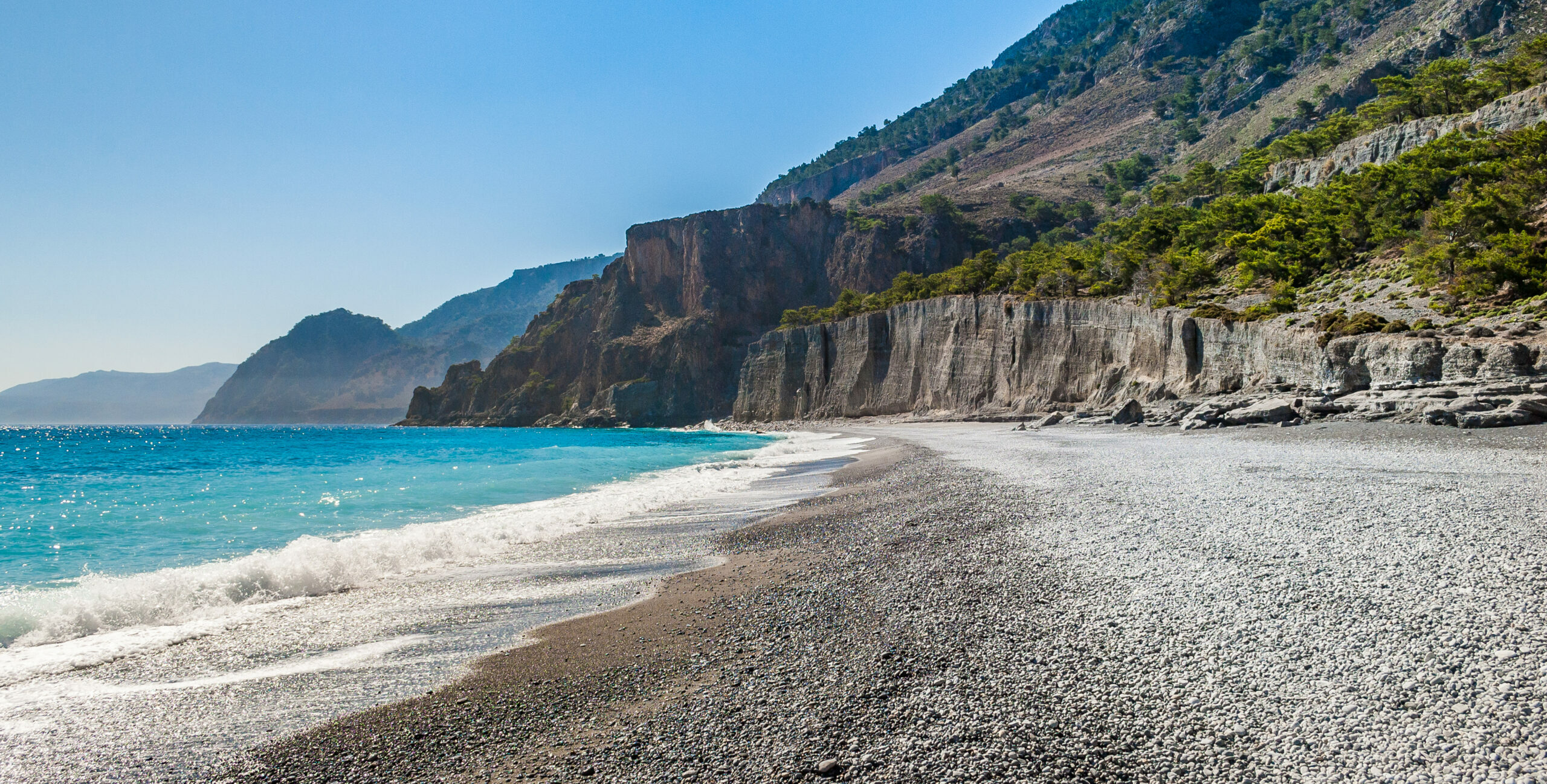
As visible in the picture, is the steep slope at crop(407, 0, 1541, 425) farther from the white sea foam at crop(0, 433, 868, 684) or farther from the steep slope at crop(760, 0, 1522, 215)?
the white sea foam at crop(0, 433, 868, 684)

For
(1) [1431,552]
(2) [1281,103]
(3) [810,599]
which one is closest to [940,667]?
(3) [810,599]

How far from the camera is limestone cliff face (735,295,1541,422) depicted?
22.2 meters

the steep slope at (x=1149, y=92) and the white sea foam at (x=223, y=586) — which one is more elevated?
the steep slope at (x=1149, y=92)

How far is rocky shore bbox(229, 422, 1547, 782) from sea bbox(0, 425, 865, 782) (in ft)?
2.93

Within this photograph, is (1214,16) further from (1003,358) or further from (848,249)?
(1003,358)

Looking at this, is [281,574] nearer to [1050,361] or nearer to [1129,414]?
[1129,414]

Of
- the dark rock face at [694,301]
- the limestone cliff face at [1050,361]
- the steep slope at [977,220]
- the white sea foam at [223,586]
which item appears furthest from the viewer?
the dark rock face at [694,301]

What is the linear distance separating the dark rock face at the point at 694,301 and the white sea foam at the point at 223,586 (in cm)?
8732

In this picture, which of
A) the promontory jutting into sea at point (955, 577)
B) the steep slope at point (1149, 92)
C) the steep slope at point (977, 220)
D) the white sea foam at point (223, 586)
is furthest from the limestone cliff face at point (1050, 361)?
the steep slope at point (1149, 92)

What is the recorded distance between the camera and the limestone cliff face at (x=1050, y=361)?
2220 cm

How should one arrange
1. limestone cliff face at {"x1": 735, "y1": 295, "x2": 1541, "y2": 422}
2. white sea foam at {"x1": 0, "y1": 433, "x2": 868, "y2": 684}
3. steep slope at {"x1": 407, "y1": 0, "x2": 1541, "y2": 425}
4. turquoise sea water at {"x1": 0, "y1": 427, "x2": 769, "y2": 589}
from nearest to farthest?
white sea foam at {"x1": 0, "y1": 433, "x2": 868, "y2": 684} → turquoise sea water at {"x1": 0, "y1": 427, "x2": 769, "y2": 589} → limestone cliff face at {"x1": 735, "y1": 295, "x2": 1541, "y2": 422} → steep slope at {"x1": 407, "y1": 0, "x2": 1541, "y2": 425}

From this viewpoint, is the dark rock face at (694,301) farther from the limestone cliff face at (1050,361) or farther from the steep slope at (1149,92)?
the limestone cliff face at (1050,361)

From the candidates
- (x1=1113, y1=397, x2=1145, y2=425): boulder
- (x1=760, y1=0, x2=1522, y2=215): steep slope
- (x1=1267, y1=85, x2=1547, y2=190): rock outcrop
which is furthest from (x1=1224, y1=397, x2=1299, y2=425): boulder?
(x1=760, y1=0, x2=1522, y2=215): steep slope

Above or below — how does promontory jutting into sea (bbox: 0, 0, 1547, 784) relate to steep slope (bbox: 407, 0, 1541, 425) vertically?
below
